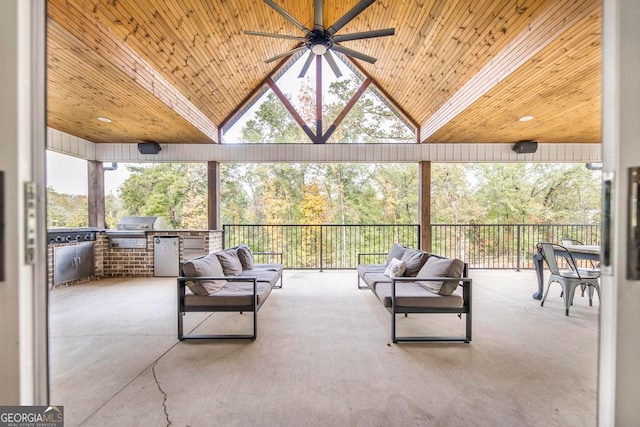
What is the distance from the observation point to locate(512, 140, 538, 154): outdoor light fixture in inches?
218

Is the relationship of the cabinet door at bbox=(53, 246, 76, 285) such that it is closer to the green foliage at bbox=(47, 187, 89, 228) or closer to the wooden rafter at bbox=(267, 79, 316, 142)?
the green foliage at bbox=(47, 187, 89, 228)

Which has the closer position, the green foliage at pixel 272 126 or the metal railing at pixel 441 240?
the green foliage at pixel 272 126

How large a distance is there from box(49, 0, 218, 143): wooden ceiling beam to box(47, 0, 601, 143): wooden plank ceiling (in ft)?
0.03

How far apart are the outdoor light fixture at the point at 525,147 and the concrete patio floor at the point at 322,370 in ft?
10.7

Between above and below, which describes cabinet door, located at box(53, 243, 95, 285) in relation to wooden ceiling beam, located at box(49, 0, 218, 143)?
below

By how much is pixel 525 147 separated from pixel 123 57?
262 inches

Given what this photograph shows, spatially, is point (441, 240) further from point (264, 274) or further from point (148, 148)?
point (148, 148)

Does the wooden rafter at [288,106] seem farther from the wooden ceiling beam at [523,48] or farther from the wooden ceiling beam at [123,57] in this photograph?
the wooden ceiling beam at [523,48]

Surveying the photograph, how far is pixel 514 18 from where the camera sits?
283 cm

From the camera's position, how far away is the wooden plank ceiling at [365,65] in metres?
2.62

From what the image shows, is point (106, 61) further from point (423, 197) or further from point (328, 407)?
point (423, 197)

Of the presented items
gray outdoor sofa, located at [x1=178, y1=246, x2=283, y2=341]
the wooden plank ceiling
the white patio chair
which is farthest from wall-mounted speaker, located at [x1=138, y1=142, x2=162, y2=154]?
the white patio chair

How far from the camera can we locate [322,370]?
6.82 feet

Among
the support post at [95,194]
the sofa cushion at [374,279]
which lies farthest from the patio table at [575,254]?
the support post at [95,194]
